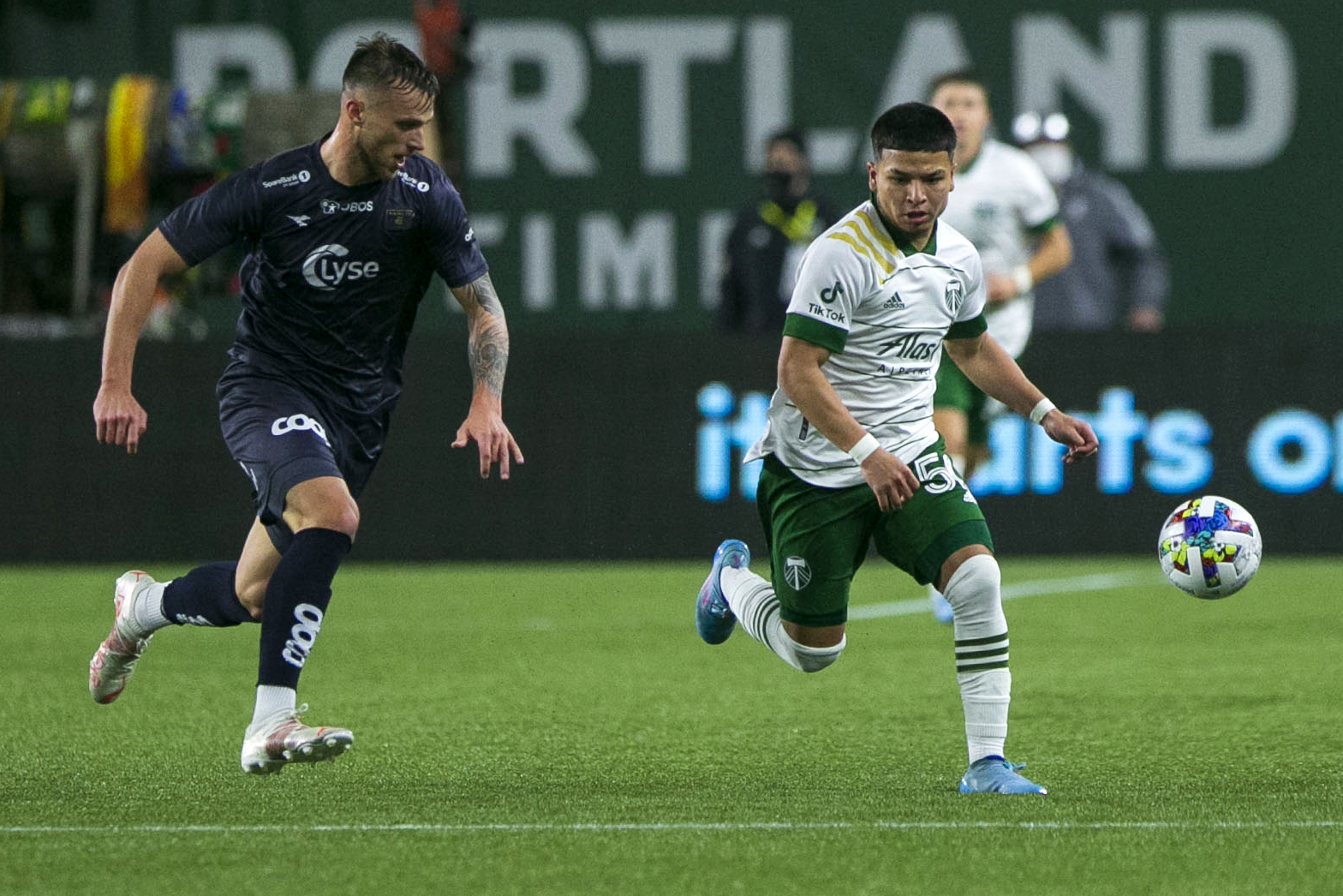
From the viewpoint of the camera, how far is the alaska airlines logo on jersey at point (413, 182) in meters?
5.94

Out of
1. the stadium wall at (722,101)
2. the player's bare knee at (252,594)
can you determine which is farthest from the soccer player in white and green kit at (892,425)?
the stadium wall at (722,101)

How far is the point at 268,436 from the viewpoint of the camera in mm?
5820

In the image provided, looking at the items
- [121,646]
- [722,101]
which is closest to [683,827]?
[121,646]

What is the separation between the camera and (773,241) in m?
13.5

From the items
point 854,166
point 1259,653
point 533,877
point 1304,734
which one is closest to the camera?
point 533,877

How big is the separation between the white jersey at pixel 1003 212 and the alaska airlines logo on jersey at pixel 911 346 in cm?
358

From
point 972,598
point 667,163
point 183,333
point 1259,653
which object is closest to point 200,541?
point 183,333

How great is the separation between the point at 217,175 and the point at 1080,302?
5479 millimetres

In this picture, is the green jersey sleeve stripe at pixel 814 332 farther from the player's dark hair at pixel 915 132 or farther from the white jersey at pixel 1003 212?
the white jersey at pixel 1003 212

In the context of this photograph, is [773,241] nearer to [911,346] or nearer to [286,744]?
[911,346]

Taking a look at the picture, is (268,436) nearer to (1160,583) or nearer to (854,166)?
(1160,583)

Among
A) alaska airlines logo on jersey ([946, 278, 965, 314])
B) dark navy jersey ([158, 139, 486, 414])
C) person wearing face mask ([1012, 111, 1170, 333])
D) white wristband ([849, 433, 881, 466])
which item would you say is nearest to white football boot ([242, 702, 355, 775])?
dark navy jersey ([158, 139, 486, 414])

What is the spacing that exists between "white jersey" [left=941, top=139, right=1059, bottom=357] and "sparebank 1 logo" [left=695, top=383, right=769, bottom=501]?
3210mm

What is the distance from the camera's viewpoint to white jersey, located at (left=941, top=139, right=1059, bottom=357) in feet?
31.2
